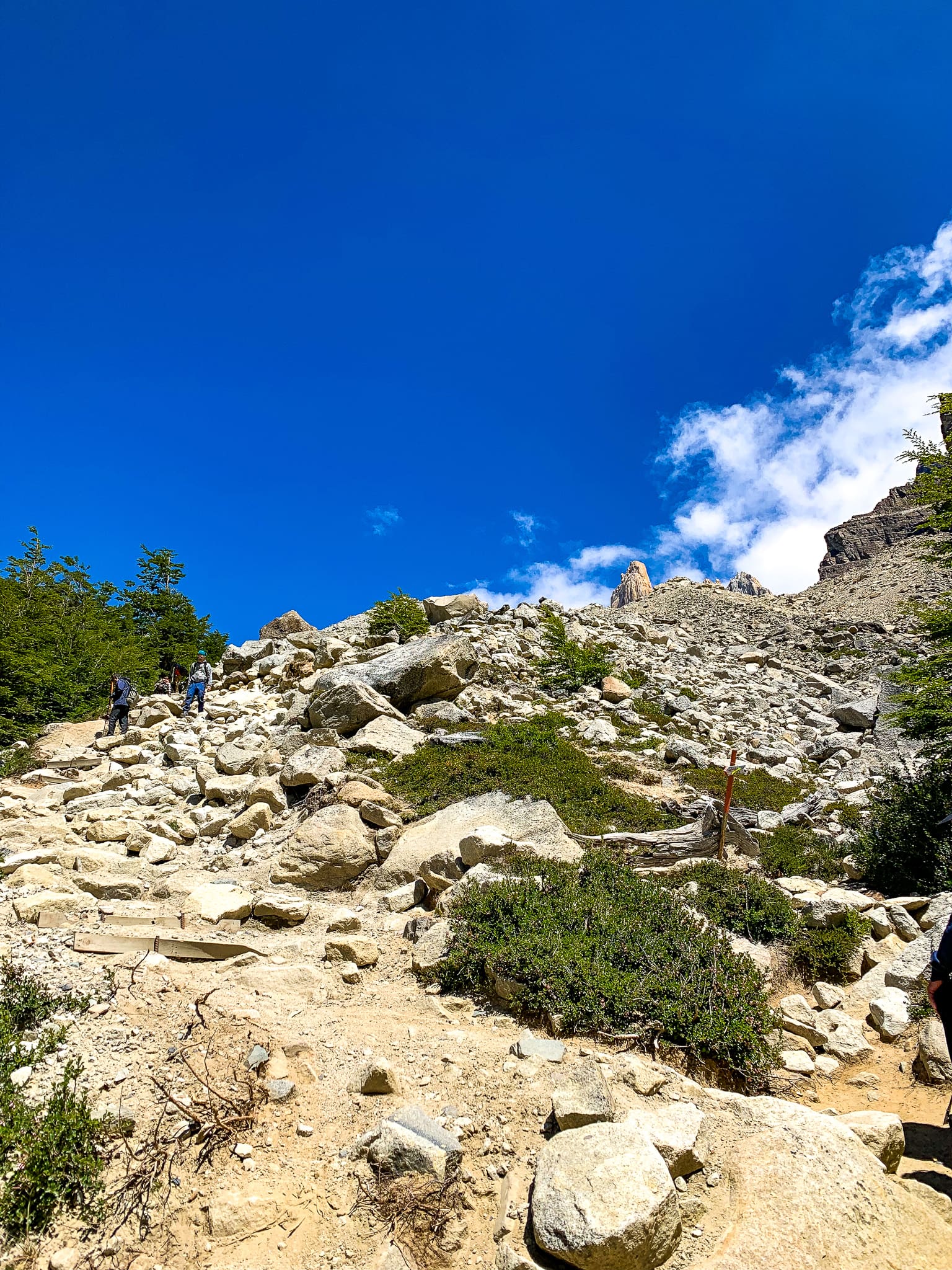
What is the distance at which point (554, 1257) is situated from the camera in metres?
3.19

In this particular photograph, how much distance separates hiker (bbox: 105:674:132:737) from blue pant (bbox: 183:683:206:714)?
5.36 feet

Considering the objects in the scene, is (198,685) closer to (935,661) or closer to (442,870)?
(442,870)

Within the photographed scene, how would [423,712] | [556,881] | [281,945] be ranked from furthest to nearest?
[423,712]
[556,881]
[281,945]

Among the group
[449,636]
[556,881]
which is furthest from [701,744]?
[556,881]

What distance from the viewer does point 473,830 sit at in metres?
9.49

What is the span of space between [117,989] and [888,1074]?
20.7 ft

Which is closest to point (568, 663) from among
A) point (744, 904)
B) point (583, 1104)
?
point (744, 904)

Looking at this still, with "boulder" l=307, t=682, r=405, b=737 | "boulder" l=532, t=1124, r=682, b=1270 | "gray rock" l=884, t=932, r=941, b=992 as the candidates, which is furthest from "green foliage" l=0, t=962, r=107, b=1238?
"boulder" l=307, t=682, r=405, b=737

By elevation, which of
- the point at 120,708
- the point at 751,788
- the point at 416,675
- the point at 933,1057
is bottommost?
the point at 933,1057

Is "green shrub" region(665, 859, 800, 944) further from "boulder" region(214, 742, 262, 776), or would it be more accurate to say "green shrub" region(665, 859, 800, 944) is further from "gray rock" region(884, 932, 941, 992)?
"boulder" region(214, 742, 262, 776)

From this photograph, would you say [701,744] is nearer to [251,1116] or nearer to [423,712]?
[423,712]

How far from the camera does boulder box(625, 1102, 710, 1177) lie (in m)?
3.48

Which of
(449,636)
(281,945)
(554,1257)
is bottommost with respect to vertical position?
(554,1257)

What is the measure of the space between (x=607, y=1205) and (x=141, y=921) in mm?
5702
